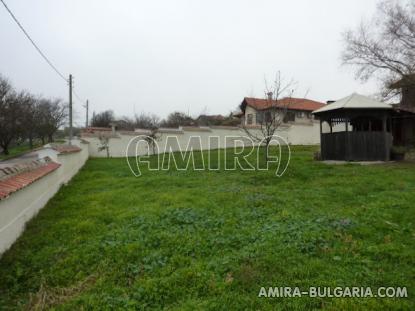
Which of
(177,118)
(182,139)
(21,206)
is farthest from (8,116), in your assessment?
(21,206)

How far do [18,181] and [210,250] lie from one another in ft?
10.1

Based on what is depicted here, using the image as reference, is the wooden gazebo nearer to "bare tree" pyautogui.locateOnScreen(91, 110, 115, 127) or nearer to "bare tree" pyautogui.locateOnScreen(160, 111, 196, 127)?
"bare tree" pyautogui.locateOnScreen(160, 111, 196, 127)

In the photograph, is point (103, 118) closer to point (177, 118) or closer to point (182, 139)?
point (177, 118)

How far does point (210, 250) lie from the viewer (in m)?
3.77

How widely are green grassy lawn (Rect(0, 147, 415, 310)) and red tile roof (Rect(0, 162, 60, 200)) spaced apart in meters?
0.76

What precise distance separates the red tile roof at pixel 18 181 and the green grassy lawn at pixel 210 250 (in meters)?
0.76

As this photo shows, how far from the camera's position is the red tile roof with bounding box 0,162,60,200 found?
3786mm

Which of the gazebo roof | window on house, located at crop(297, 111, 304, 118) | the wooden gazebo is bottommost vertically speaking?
the wooden gazebo

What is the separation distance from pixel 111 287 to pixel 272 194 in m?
4.37

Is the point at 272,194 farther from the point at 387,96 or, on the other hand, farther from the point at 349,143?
the point at 387,96

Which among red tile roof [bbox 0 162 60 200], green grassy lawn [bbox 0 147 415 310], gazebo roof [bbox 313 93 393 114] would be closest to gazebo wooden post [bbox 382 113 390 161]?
gazebo roof [bbox 313 93 393 114]

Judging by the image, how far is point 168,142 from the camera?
2069 centimetres

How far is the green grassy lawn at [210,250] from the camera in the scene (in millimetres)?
2840

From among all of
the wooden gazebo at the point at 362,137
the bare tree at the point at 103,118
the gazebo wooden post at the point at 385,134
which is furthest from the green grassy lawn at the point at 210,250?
the bare tree at the point at 103,118
